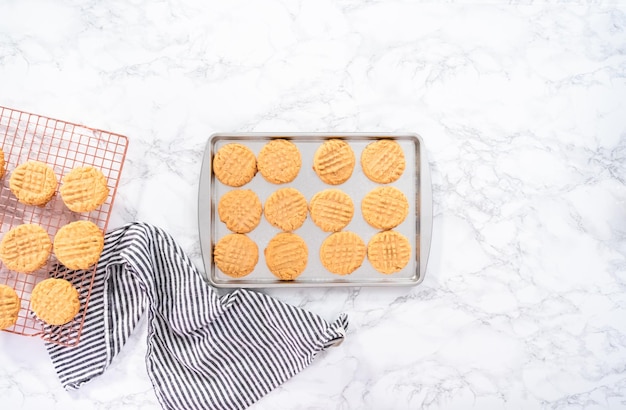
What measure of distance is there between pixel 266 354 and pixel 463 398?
0.69 meters

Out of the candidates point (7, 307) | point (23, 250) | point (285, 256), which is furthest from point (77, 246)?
point (285, 256)

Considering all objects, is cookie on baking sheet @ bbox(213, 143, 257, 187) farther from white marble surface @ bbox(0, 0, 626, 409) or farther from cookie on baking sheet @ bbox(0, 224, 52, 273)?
cookie on baking sheet @ bbox(0, 224, 52, 273)

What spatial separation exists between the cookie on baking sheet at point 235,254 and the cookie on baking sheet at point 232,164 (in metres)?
0.18

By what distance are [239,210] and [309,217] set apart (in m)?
0.23

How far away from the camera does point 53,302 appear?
5.63 feet

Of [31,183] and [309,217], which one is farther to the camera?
[309,217]

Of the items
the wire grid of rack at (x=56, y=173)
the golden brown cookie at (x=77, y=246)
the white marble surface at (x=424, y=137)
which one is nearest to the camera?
the golden brown cookie at (x=77, y=246)

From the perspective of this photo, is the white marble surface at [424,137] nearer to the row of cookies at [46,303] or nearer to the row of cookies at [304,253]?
the row of cookies at [304,253]

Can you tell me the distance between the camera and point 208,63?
6.36 ft

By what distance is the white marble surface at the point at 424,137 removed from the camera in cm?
194

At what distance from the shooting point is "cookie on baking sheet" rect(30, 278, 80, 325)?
1715 mm

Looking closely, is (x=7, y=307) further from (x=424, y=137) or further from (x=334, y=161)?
(x=424, y=137)

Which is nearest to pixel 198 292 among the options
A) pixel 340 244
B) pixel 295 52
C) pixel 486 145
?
pixel 340 244

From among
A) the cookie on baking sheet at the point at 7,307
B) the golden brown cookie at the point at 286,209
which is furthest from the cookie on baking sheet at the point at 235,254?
the cookie on baking sheet at the point at 7,307
